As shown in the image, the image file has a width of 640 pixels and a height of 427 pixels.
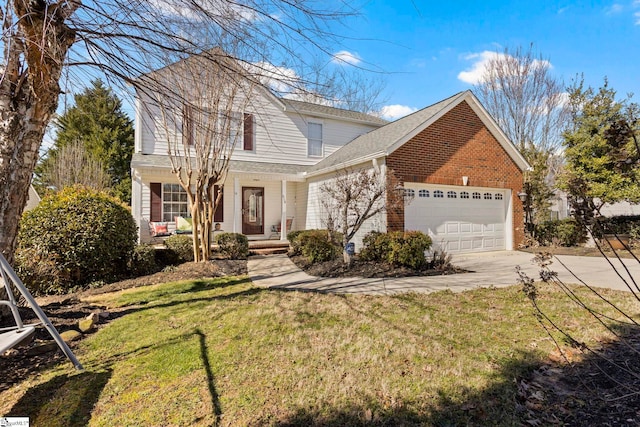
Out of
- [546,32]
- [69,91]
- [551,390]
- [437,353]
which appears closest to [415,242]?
[437,353]

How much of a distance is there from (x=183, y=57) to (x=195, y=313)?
134 inches

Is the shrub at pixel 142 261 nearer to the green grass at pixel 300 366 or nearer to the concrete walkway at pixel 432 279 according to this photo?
the concrete walkway at pixel 432 279

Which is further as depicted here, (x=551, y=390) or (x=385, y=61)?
(x=385, y=61)

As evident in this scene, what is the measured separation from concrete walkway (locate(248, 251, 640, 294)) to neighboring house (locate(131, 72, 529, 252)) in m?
2.30

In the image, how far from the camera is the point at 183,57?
3369 millimetres

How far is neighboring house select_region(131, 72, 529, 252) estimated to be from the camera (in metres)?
10.2

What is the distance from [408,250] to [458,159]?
489cm

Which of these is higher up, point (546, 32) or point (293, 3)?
point (546, 32)

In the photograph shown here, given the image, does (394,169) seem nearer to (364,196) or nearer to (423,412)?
(364,196)

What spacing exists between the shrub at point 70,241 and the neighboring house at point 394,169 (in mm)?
3554

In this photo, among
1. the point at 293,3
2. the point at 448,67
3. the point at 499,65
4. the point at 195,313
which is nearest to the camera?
the point at 293,3

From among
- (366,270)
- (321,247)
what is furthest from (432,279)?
(321,247)

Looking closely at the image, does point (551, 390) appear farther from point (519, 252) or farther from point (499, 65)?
point (499, 65)

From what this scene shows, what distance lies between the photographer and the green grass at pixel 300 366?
7.82 feet
